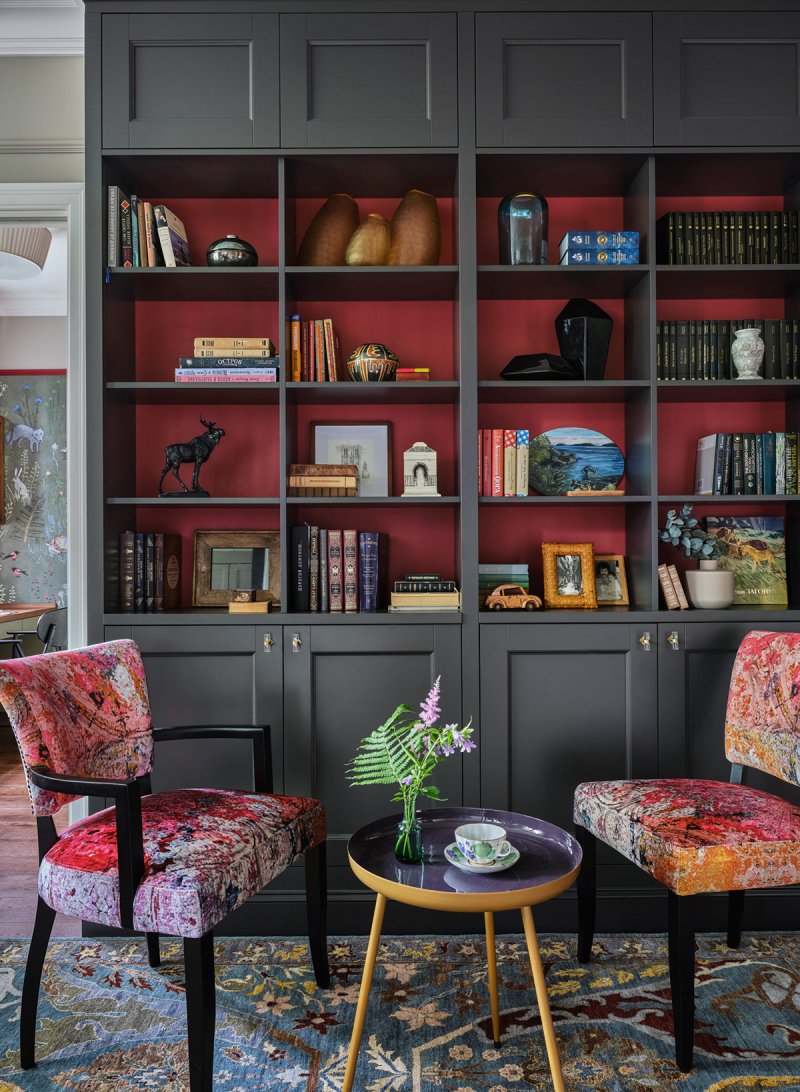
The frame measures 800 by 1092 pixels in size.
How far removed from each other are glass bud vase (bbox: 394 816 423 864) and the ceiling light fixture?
3.93 meters

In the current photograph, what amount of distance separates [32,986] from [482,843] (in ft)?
3.62

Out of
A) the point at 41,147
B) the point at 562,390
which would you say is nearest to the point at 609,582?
the point at 562,390

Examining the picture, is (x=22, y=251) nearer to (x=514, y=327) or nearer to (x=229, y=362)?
(x=229, y=362)

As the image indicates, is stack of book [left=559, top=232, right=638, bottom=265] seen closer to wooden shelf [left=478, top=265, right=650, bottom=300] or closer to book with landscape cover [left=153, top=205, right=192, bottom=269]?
wooden shelf [left=478, top=265, right=650, bottom=300]

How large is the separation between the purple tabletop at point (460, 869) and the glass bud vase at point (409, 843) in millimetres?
16

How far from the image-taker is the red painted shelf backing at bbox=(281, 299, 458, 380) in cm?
268

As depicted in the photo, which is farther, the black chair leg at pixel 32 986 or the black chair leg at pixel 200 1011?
the black chair leg at pixel 32 986

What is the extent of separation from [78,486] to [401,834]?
183 cm

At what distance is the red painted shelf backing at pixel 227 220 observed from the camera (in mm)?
2668

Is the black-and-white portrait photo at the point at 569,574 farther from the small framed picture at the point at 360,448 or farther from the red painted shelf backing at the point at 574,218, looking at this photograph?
the red painted shelf backing at the point at 574,218

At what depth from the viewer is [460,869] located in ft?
5.07

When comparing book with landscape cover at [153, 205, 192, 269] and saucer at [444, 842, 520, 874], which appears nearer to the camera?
saucer at [444, 842, 520, 874]

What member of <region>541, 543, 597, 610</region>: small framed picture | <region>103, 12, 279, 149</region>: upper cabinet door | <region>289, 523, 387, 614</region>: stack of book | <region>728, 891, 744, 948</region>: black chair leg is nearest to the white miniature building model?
<region>289, 523, 387, 614</region>: stack of book

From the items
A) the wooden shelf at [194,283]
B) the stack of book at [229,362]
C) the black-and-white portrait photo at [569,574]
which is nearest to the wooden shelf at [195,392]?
the stack of book at [229,362]
